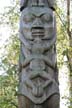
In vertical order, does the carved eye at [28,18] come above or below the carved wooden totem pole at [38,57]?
above

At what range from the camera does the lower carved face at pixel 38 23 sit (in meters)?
5.61

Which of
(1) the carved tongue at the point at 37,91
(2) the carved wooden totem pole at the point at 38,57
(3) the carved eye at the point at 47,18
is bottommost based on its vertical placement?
(1) the carved tongue at the point at 37,91

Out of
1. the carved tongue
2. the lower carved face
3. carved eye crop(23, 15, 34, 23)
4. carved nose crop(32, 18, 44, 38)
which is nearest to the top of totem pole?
the lower carved face

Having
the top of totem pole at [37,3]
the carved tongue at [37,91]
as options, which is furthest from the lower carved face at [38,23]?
the carved tongue at [37,91]

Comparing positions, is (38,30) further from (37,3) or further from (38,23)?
(37,3)

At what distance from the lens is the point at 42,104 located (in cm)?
512

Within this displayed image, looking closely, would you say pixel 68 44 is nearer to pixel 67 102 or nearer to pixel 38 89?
pixel 67 102

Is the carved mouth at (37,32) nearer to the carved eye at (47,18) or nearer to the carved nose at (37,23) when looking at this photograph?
the carved nose at (37,23)

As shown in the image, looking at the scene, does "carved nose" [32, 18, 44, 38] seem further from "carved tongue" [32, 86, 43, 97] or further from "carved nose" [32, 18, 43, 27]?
"carved tongue" [32, 86, 43, 97]

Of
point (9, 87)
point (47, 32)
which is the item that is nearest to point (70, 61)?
point (9, 87)

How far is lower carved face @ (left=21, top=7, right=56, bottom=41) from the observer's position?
18.4ft

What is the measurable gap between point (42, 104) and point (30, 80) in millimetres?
436

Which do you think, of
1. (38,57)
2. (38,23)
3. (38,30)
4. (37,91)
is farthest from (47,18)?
(37,91)

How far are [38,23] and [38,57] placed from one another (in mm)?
665
